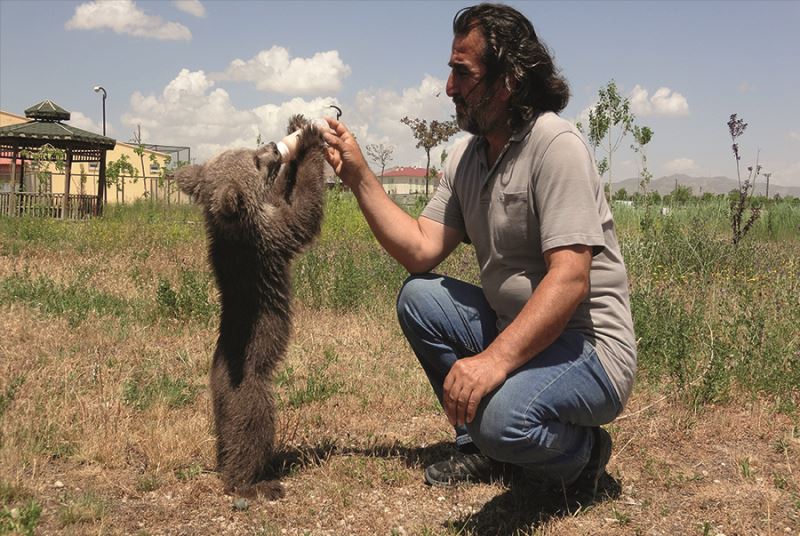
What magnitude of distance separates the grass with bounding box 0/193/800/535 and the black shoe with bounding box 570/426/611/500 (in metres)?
0.11

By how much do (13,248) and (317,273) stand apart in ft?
16.9

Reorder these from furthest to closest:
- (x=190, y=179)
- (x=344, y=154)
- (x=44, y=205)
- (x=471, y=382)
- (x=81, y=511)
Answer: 1. (x=44, y=205)
2. (x=190, y=179)
3. (x=344, y=154)
4. (x=81, y=511)
5. (x=471, y=382)

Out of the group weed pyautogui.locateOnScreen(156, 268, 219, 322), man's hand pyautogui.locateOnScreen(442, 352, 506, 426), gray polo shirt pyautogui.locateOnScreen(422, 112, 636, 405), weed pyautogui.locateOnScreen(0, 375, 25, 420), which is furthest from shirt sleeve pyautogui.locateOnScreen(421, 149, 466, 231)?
weed pyautogui.locateOnScreen(156, 268, 219, 322)

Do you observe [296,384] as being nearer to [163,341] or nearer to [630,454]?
[163,341]

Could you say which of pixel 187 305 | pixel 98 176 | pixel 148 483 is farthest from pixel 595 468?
pixel 98 176

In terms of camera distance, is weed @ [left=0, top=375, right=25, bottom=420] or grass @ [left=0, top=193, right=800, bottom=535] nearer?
grass @ [left=0, top=193, right=800, bottom=535]

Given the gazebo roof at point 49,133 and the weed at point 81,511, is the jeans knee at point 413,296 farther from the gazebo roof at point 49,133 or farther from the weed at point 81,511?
the gazebo roof at point 49,133

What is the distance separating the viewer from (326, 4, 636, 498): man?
2723mm

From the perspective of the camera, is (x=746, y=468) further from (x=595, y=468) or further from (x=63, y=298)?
(x=63, y=298)

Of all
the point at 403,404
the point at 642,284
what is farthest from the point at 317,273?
the point at 642,284

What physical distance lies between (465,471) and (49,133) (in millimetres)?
17342

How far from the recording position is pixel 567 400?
288 cm

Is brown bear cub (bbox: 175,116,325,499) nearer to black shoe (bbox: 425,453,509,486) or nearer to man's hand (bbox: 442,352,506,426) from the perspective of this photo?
black shoe (bbox: 425,453,509,486)

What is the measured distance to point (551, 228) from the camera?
2.76m
